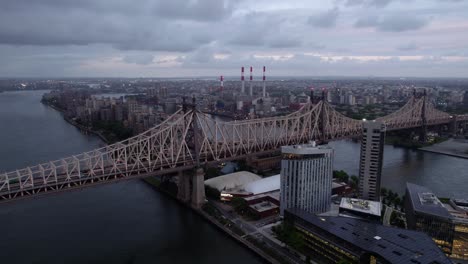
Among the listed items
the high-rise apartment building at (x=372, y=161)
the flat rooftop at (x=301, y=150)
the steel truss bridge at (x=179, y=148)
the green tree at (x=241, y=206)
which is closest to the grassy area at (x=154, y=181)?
the steel truss bridge at (x=179, y=148)

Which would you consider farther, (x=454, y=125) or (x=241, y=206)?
(x=454, y=125)

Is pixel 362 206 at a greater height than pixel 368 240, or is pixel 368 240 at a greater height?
pixel 368 240

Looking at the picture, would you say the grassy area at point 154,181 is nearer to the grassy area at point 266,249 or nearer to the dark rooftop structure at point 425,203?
the grassy area at point 266,249

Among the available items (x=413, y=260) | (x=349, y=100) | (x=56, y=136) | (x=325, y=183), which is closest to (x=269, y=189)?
(x=325, y=183)

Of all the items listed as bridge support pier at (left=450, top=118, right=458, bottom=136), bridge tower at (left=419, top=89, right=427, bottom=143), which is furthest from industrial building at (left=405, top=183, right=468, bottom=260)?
bridge support pier at (left=450, top=118, right=458, bottom=136)

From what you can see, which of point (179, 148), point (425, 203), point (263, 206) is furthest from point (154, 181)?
point (425, 203)

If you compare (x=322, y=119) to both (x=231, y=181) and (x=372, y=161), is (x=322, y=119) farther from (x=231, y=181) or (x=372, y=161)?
(x=231, y=181)
